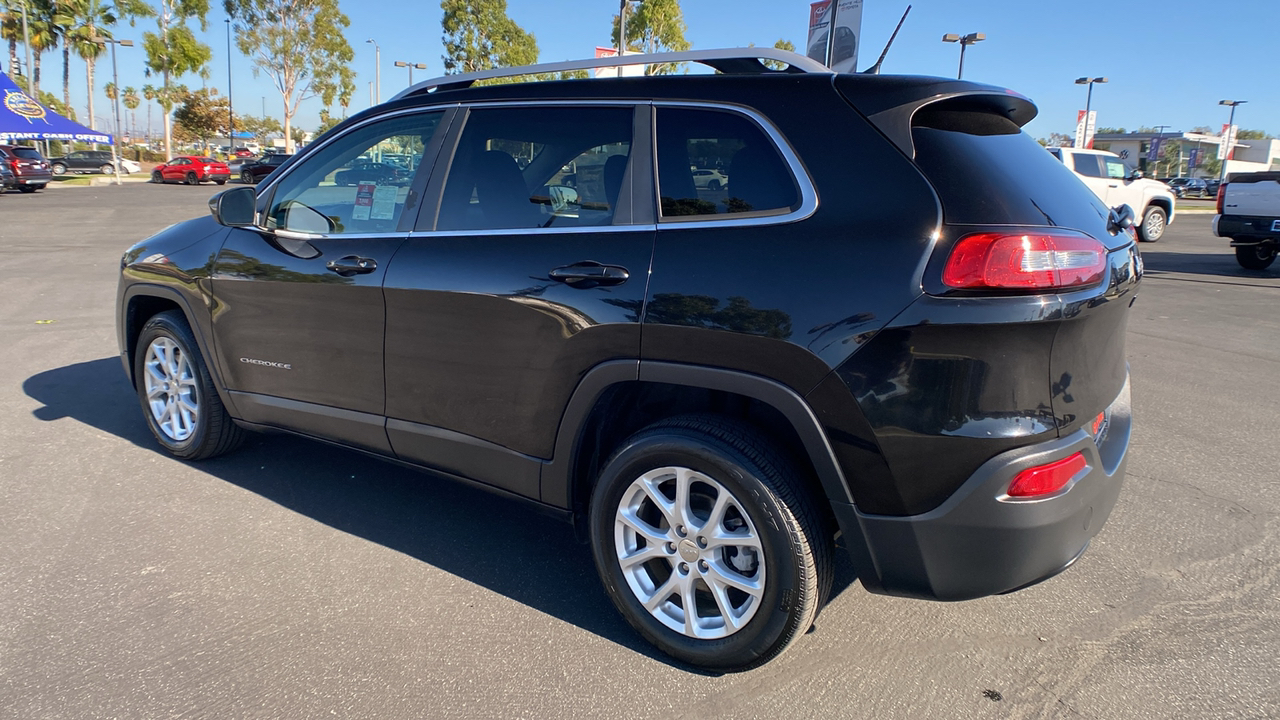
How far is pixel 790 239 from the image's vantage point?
2396 millimetres

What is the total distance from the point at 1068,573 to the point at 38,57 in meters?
64.2

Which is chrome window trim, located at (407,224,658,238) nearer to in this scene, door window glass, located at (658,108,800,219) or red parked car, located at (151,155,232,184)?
door window glass, located at (658,108,800,219)

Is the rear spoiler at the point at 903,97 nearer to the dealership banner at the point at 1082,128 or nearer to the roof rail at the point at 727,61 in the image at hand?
the roof rail at the point at 727,61

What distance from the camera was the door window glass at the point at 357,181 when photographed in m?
3.43

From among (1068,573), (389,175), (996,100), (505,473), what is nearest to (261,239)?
(389,175)

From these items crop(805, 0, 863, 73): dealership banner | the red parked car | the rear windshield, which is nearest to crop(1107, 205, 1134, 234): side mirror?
the rear windshield

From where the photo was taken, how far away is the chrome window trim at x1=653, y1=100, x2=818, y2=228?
2426mm

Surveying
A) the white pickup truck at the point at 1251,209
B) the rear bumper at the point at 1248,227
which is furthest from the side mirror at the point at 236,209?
the rear bumper at the point at 1248,227

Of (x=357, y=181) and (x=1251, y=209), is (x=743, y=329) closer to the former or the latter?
(x=357, y=181)

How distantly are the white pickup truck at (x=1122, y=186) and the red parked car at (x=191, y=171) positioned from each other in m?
39.0

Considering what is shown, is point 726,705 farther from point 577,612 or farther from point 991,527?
point 991,527

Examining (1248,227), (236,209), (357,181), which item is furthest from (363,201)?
(1248,227)

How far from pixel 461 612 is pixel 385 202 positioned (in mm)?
1647

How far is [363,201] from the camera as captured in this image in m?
3.57
